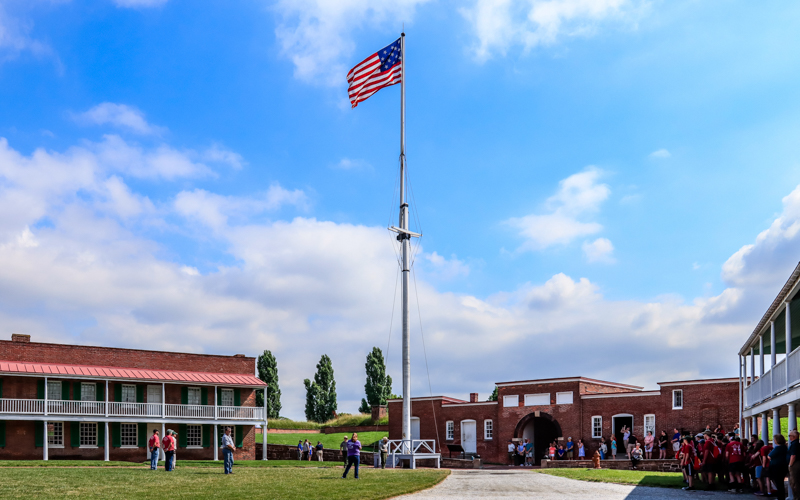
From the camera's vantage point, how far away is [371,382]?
73688 mm

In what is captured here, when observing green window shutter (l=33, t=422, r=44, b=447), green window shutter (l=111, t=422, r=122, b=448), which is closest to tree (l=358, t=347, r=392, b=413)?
green window shutter (l=111, t=422, r=122, b=448)

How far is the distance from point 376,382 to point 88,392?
37875 mm

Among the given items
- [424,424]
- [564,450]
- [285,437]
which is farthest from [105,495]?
[285,437]

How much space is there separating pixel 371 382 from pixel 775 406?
179ft

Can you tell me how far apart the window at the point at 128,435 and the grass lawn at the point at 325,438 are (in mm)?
12340

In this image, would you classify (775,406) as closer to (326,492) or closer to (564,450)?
(326,492)

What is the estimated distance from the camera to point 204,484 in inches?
749

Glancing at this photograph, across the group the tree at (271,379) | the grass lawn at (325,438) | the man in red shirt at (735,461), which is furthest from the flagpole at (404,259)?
the tree at (271,379)

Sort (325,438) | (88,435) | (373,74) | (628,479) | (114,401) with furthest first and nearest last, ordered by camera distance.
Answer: (325,438), (114,401), (88,435), (373,74), (628,479)

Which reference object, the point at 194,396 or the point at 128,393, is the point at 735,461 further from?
the point at 128,393

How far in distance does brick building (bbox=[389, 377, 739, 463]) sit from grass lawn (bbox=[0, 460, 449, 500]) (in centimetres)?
1893

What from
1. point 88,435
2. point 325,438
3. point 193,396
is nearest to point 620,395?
point 193,396

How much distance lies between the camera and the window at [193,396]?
136 feet

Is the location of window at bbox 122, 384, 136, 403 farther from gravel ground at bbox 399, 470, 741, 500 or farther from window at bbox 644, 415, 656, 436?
window at bbox 644, 415, 656, 436
